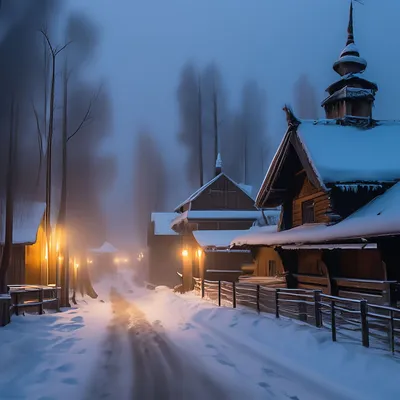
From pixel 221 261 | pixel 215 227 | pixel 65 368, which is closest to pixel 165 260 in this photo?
pixel 215 227

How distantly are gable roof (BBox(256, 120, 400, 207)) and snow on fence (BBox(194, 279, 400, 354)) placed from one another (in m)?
3.68

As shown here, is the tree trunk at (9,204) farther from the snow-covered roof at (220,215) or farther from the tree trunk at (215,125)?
the tree trunk at (215,125)

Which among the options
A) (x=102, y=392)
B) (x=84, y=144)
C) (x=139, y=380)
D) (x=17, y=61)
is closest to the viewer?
(x=102, y=392)

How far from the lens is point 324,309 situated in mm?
14305

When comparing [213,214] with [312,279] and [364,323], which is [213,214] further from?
[364,323]

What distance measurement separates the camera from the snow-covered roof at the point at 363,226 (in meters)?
11.3

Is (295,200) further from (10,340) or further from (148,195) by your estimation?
(148,195)

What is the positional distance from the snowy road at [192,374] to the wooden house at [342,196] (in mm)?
4010

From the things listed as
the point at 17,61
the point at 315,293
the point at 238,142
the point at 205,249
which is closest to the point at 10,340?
the point at 315,293

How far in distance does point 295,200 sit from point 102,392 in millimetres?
12952

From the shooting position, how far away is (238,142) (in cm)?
5128

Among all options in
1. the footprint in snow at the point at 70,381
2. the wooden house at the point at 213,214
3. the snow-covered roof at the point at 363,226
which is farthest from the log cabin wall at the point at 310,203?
the wooden house at the point at 213,214

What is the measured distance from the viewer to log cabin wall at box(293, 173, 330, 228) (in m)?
16.0

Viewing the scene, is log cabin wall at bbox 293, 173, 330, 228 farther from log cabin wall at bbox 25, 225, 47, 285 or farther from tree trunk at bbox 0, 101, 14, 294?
log cabin wall at bbox 25, 225, 47, 285
